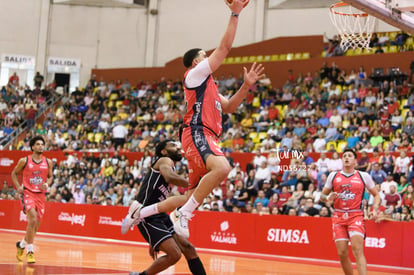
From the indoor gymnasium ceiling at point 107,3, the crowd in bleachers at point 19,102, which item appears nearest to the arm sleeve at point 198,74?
the crowd in bleachers at point 19,102

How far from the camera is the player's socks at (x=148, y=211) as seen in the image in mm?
7812

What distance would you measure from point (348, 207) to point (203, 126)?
3872 mm

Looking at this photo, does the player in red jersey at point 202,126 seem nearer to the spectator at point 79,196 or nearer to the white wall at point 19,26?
the spectator at point 79,196

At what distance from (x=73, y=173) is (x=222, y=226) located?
9.04 meters

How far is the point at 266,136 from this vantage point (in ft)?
75.3

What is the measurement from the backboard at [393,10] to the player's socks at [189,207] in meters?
6.25

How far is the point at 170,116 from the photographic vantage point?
27.2 m

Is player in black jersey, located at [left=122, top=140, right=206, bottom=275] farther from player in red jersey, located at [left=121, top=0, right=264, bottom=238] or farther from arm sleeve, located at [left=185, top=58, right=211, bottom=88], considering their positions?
arm sleeve, located at [left=185, top=58, right=211, bottom=88]

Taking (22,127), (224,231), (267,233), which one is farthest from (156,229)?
(22,127)

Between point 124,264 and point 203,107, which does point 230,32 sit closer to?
point 203,107

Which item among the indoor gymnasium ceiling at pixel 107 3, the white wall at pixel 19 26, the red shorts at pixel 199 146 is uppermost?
the indoor gymnasium ceiling at pixel 107 3

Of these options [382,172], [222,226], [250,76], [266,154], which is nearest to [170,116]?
[266,154]

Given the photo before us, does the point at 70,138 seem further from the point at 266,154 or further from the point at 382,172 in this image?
the point at 382,172

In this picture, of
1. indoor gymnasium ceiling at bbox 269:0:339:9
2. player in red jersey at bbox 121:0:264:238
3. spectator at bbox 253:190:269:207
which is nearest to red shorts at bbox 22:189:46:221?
player in red jersey at bbox 121:0:264:238
